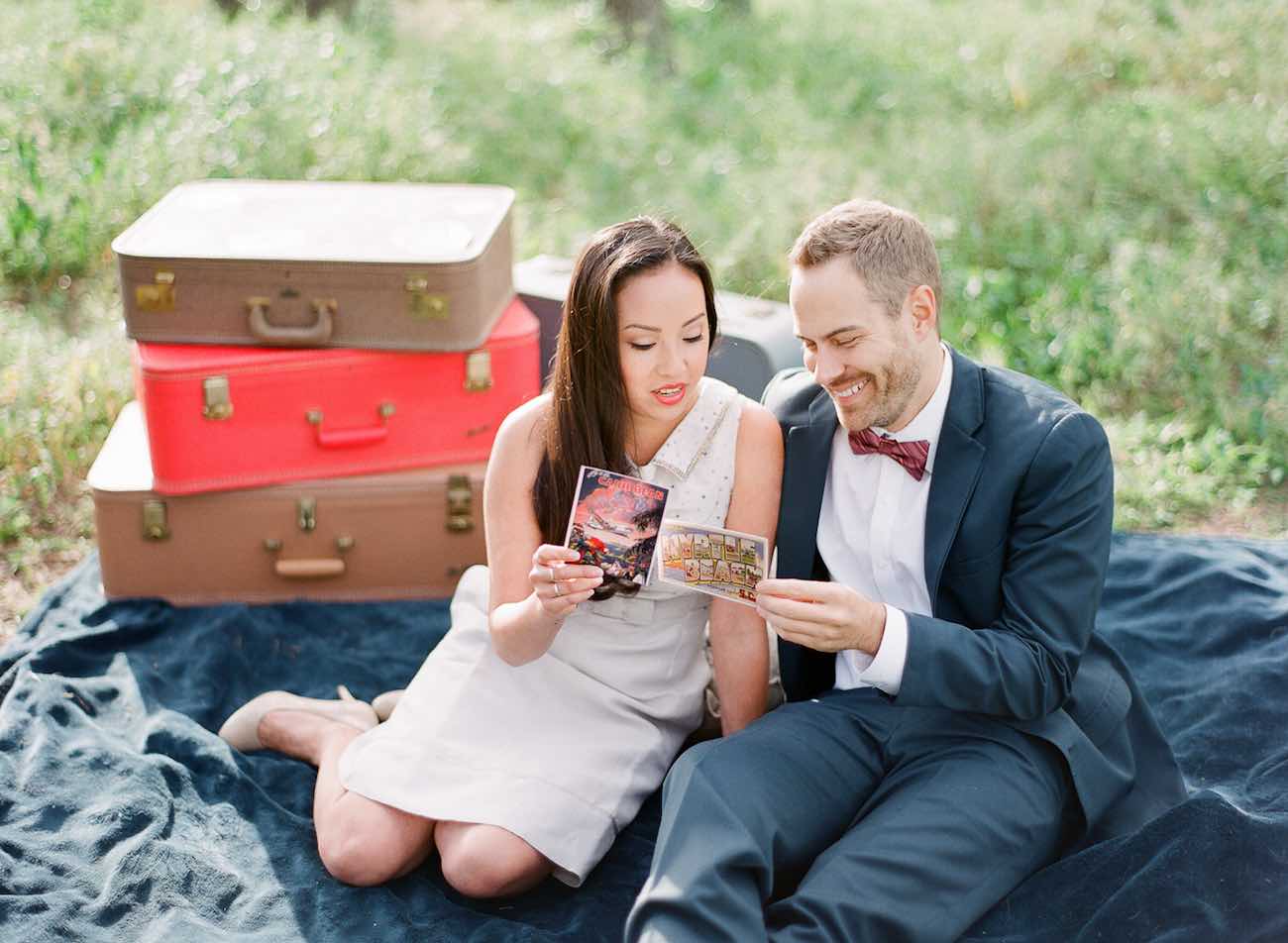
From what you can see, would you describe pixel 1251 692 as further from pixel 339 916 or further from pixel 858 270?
pixel 339 916

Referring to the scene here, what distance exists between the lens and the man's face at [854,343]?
2869mm

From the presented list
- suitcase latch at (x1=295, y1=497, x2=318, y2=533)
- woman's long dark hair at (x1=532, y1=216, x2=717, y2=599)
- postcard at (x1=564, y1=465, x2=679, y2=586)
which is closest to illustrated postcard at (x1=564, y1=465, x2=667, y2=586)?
postcard at (x1=564, y1=465, x2=679, y2=586)

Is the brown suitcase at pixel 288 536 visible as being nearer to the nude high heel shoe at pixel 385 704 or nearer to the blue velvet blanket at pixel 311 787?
the blue velvet blanket at pixel 311 787

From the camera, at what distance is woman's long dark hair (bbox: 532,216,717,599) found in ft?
9.86

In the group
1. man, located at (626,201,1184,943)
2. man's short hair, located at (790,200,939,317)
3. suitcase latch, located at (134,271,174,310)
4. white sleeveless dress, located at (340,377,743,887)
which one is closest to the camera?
man, located at (626,201,1184,943)

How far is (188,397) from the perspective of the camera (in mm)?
4281

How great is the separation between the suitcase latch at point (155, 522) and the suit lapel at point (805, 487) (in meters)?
2.29

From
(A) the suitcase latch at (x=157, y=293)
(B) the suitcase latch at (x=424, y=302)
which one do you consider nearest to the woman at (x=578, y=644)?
(B) the suitcase latch at (x=424, y=302)

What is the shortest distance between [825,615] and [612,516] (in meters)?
0.54

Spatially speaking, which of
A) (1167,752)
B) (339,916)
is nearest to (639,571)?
(339,916)

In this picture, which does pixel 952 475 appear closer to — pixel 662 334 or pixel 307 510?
pixel 662 334

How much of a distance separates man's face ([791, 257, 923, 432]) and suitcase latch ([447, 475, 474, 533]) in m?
1.88

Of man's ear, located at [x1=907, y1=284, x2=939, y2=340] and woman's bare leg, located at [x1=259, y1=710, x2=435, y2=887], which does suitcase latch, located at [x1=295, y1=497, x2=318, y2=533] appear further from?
man's ear, located at [x1=907, y1=284, x2=939, y2=340]

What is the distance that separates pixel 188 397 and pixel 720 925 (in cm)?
270
